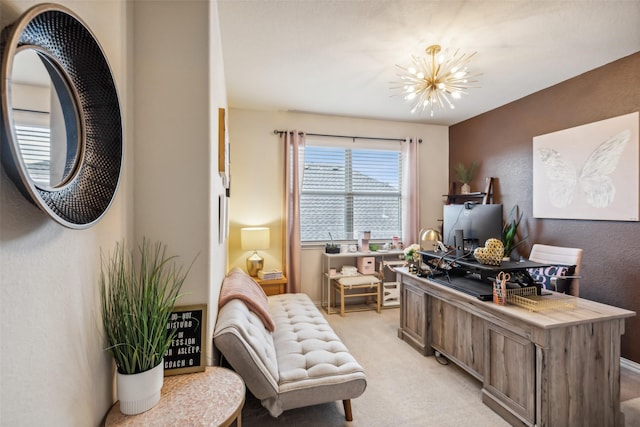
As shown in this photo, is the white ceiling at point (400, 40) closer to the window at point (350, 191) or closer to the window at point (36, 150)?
the window at point (350, 191)

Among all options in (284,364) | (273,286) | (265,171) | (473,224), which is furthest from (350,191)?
(284,364)

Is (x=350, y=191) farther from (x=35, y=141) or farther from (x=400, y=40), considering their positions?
(x=35, y=141)

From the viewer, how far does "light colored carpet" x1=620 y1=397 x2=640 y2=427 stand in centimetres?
190

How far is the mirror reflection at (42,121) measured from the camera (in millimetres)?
648

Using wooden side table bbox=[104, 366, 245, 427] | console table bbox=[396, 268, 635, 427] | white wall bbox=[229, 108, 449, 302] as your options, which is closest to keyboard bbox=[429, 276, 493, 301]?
console table bbox=[396, 268, 635, 427]

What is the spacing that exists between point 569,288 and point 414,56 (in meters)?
2.44

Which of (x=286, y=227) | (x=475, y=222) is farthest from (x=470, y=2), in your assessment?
(x=286, y=227)

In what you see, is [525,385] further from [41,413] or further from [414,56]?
[414,56]

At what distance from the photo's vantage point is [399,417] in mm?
1950

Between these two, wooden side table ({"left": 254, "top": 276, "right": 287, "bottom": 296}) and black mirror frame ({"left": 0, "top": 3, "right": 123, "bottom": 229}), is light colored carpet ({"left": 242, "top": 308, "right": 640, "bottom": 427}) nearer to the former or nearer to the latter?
wooden side table ({"left": 254, "top": 276, "right": 287, "bottom": 296})

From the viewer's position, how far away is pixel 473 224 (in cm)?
262

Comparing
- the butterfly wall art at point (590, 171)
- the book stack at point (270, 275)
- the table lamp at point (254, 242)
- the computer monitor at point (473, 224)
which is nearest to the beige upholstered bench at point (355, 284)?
the book stack at point (270, 275)

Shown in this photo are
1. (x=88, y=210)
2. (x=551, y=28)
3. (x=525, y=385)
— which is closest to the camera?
(x=88, y=210)

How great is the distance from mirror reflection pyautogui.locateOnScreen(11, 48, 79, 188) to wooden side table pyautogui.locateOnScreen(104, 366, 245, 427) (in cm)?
87
